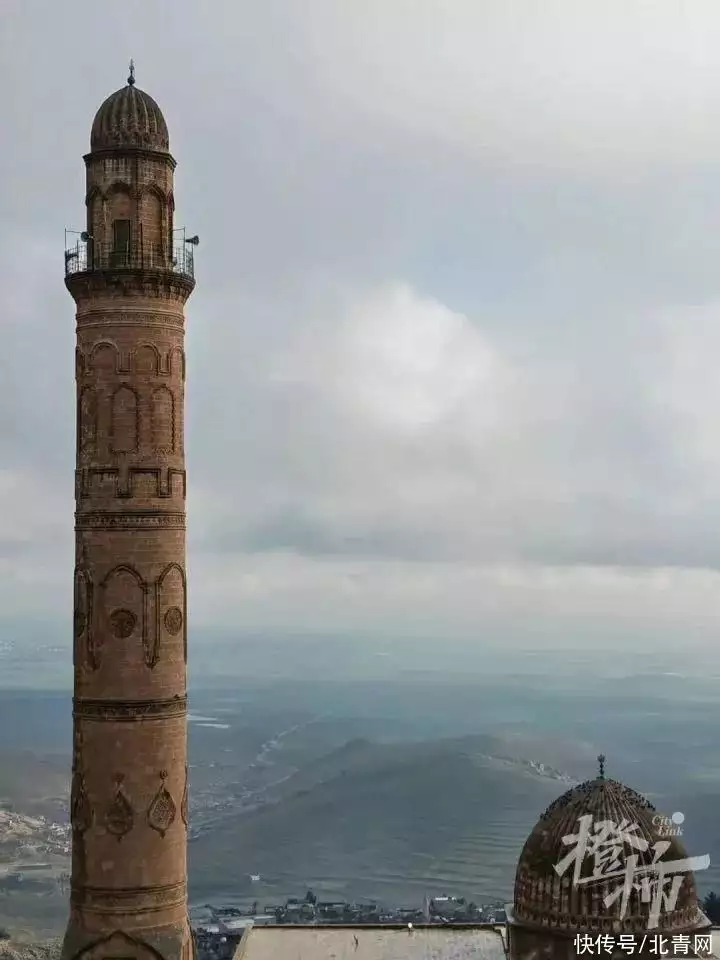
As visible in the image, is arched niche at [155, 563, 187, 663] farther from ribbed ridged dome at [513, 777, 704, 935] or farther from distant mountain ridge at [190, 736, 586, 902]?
distant mountain ridge at [190, 736, 586, 902]

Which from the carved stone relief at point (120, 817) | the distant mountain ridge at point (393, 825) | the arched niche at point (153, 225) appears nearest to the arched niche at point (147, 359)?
the arched niche at point (153, 225)

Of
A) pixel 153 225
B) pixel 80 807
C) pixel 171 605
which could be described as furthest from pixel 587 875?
pixel 153 225

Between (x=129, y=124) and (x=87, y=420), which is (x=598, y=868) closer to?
(x=87, y=420)

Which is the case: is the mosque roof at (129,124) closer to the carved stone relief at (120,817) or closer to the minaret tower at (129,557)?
the minaret tower at (129,557)

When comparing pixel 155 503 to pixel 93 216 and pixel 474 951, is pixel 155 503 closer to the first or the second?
pixel 93 216

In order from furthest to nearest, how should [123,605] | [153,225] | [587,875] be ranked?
[153,225], [123,605], [587,875]

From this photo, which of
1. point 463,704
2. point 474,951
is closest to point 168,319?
point 474,951
